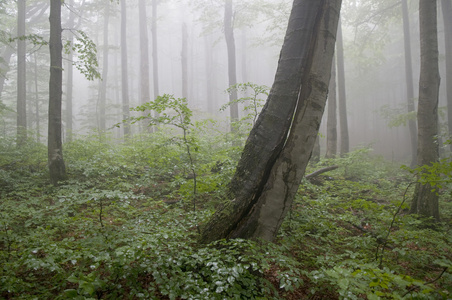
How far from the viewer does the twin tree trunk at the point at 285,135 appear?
2.89 m

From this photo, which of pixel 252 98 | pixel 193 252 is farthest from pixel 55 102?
pixel 193 252

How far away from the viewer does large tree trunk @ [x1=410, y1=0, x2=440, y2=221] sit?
509cm

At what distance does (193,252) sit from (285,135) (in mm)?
1773

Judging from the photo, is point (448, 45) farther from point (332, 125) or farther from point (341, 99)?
point (332, 125)

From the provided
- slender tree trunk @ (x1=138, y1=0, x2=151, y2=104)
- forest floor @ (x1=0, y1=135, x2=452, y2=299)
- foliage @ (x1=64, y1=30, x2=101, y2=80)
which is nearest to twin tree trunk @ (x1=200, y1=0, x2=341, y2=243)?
forest floor @ (x1=0, y1=135, x2=452, y2=299)

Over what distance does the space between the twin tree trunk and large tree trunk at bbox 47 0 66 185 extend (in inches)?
197

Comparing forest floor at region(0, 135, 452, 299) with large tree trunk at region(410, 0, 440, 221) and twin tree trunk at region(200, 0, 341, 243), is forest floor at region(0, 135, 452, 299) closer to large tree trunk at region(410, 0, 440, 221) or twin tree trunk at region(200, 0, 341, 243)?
twin tree trunk at region(200, 0, 341, 243)

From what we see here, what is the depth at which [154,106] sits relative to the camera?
3.40 m

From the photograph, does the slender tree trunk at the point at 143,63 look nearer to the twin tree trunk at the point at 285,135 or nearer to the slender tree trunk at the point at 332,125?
the slender tree trunk at the point at 332,125

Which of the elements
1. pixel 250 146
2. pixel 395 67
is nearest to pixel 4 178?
pixel 250 146

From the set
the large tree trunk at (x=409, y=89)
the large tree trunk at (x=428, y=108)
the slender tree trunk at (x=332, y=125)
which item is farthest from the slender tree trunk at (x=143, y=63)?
the large tree trunk at (x=409, y=89)

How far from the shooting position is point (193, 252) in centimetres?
250

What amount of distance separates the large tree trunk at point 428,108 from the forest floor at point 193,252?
528 mm

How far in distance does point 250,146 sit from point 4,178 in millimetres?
6416
